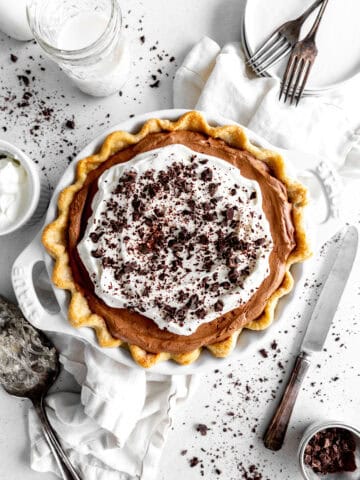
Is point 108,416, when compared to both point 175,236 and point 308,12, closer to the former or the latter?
point 175,236

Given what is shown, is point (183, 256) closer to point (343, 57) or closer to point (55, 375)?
point (55, 375)

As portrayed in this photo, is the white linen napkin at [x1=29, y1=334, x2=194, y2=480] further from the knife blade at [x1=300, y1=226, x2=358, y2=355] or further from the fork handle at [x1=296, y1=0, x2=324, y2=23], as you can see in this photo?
the fork handle at [x1=296, y1=0, x2=324, y2=23]

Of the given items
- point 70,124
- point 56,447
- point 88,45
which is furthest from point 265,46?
point 56,447

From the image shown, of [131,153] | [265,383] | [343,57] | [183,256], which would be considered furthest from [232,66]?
[265,383]

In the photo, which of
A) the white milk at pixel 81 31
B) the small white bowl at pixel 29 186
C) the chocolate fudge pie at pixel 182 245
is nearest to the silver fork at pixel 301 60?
the chocolate fudge pie at pixel 182 245

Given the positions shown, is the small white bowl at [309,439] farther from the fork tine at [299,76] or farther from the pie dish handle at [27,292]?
the fork tine at [299,76]

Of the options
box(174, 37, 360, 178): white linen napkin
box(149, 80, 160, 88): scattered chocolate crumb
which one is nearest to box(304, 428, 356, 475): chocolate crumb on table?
box(174, 37, 360, 178): white linen napkin
